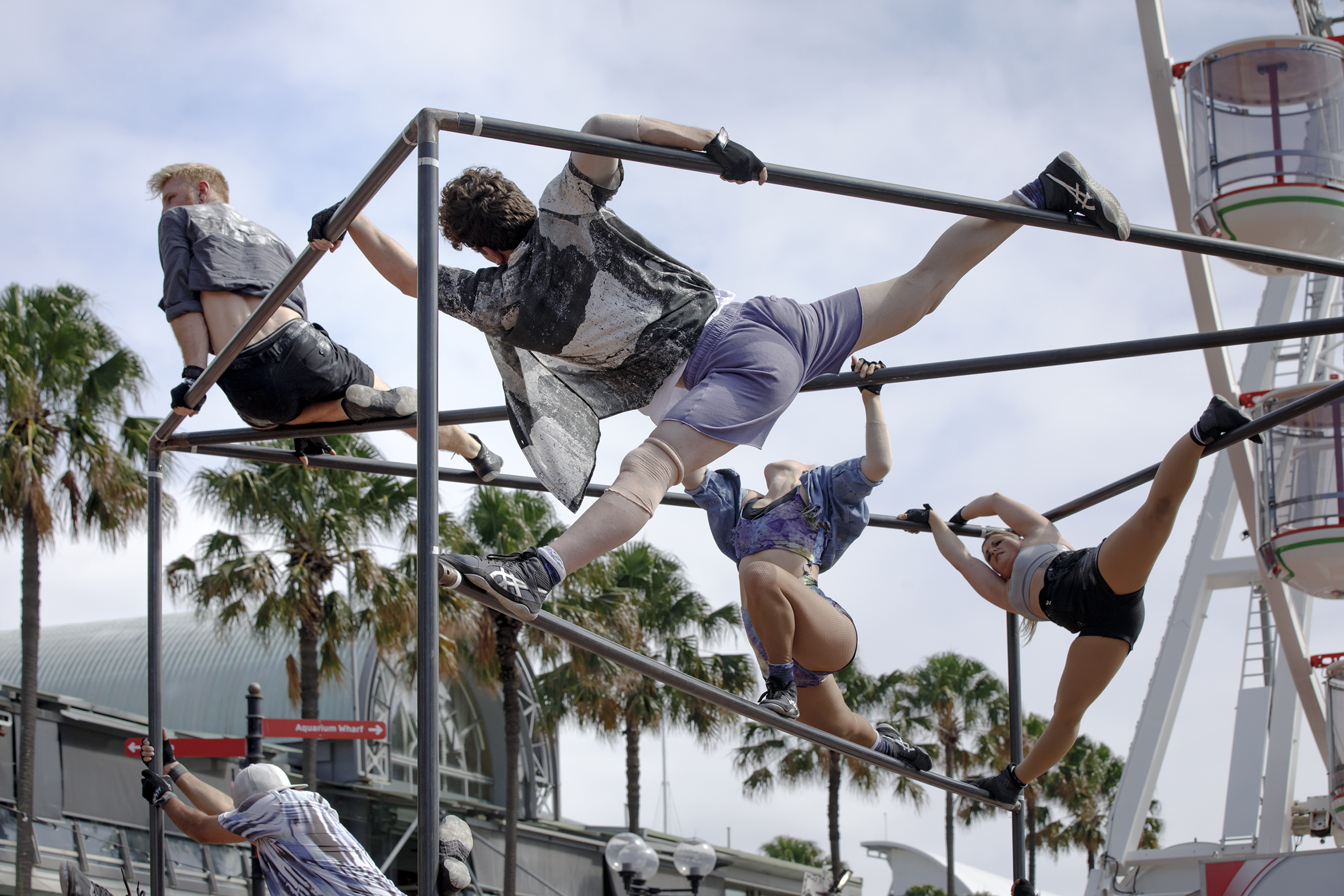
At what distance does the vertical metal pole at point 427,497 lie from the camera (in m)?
2.72

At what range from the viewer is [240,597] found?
701 inches

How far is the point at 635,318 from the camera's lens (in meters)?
3.52

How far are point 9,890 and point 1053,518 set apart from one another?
1231 cm

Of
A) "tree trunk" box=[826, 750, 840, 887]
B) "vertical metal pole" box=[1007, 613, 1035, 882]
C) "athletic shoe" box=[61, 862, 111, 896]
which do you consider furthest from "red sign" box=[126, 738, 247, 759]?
"tree trunk" box=[826, 750, 840, 887]

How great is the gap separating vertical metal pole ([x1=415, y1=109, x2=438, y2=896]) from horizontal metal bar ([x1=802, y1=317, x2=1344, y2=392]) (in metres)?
1.90

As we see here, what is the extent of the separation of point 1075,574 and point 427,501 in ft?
10.2

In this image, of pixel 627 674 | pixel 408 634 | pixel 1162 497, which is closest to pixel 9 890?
pixel 408 634

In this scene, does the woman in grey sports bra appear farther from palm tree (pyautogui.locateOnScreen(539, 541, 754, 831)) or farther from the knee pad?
palm tree (pyautogui.locateOnScreen(539, 541, 754, 831))

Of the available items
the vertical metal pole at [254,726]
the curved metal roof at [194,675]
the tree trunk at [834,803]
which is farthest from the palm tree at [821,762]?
the vertical metal pole at [254,726]

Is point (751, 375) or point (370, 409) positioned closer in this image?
point (751, 375)

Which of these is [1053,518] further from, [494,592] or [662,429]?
[494,592]

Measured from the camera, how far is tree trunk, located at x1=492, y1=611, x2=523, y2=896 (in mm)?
19656

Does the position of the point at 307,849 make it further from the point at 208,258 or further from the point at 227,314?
the point at 208,258

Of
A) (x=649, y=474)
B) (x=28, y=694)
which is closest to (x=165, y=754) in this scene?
(x=649, y=474)
